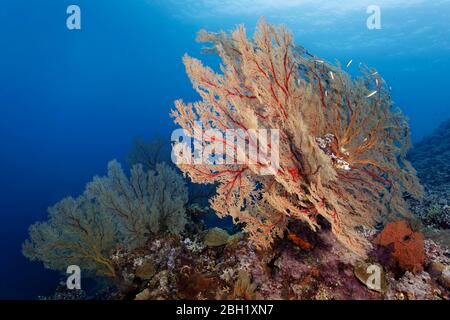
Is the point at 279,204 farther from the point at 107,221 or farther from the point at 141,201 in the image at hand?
the point at 107,221

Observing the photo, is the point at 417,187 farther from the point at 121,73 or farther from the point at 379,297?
the point at 121,73

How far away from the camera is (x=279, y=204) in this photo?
3678 millimetres

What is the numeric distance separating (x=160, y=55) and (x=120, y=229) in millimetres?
79904

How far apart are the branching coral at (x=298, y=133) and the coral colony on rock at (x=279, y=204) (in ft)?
0.07

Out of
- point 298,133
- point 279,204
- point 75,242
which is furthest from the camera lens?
point 75,242

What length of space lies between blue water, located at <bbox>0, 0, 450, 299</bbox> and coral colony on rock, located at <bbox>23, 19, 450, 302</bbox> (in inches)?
477

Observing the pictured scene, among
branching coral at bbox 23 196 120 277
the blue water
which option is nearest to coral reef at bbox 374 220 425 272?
branching coral at bbox 23 196 120 277

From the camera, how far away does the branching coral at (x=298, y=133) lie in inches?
142

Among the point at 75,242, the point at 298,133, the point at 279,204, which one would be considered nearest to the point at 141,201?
the point at 75,242

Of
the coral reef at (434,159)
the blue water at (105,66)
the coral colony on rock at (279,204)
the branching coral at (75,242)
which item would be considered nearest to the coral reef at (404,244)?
the coral colony on rock at (279,204)

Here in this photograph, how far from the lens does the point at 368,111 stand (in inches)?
181

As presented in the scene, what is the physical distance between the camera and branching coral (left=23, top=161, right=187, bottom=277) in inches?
222

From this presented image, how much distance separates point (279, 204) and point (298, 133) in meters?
1.05

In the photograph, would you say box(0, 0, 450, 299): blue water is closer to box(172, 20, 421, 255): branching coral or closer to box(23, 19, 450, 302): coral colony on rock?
box(23, 19, 450, 302): coral colony on rock
